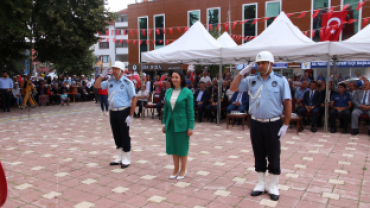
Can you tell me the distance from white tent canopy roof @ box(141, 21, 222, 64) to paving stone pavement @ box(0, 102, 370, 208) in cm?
301

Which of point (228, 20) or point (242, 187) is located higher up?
point (228, 20)

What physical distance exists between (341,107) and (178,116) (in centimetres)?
634

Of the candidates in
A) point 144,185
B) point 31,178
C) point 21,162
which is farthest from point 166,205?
point 21,162

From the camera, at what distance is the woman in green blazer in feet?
14.3

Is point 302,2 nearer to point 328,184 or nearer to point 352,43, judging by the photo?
point 352,43

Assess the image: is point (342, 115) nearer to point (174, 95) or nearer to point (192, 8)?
point (174, 95)

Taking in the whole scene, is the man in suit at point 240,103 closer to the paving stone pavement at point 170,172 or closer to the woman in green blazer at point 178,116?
the paving stone pavement at point 170,172

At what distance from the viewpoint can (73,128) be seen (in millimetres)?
9367

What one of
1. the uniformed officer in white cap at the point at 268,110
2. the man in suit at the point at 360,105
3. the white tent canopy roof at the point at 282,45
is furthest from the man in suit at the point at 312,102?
the uniformed officer in white cap at the point at 268,110

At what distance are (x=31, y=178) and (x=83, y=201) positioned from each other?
144cm

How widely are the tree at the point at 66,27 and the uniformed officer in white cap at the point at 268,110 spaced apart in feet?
46.5

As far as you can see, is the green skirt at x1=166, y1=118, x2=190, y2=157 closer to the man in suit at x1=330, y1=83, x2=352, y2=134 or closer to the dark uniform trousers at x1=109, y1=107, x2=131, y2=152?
the dark uniform trousers at x1=109, y1=107, x2=131, y2=152

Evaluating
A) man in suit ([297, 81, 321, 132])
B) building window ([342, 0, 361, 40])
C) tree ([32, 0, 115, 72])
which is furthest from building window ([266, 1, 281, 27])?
man in suit ([297, 81, 321, 132])

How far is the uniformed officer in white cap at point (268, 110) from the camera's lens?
365 cm
